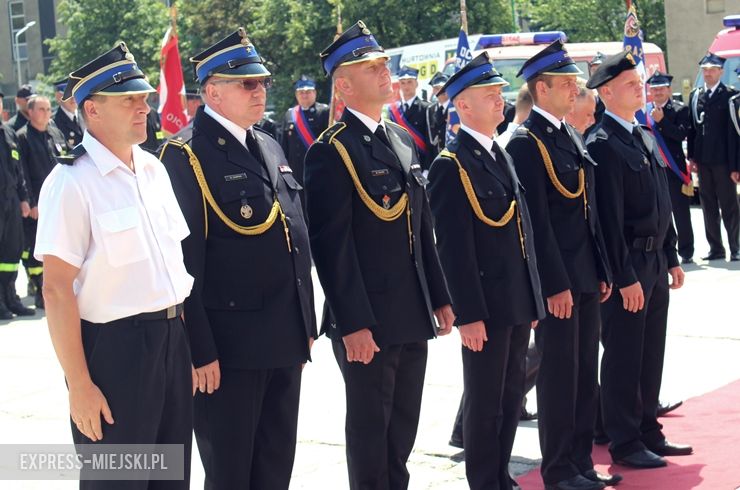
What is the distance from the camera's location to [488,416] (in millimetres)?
5383

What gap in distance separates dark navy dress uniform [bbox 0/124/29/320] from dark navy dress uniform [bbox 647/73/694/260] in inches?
278

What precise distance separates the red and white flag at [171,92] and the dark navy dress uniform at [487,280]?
11.5 m

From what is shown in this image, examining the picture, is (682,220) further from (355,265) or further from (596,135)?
(355,265)

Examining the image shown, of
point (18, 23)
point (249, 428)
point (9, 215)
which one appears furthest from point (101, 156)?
point (18, 23)

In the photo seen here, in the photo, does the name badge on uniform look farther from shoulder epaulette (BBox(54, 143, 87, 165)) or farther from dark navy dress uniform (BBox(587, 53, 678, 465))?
dark navy dress uniform (BBox(587, 53, 678, 465))

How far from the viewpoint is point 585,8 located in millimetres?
44312

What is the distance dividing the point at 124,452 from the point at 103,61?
4.41ft

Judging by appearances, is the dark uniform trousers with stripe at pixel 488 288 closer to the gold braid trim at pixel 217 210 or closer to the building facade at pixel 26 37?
the gold braid trim at pixel 217 210

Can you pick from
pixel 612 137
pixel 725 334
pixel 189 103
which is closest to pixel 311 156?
pixel 612 137

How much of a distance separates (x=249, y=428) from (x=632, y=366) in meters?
2.51

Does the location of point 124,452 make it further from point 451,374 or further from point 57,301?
point 451,374

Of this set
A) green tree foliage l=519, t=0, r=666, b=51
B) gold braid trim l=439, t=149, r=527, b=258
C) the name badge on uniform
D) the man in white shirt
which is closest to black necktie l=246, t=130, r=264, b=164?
the name badge on uniform

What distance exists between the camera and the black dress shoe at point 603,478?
19.1 feet

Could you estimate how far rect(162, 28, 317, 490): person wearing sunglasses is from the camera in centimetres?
458
